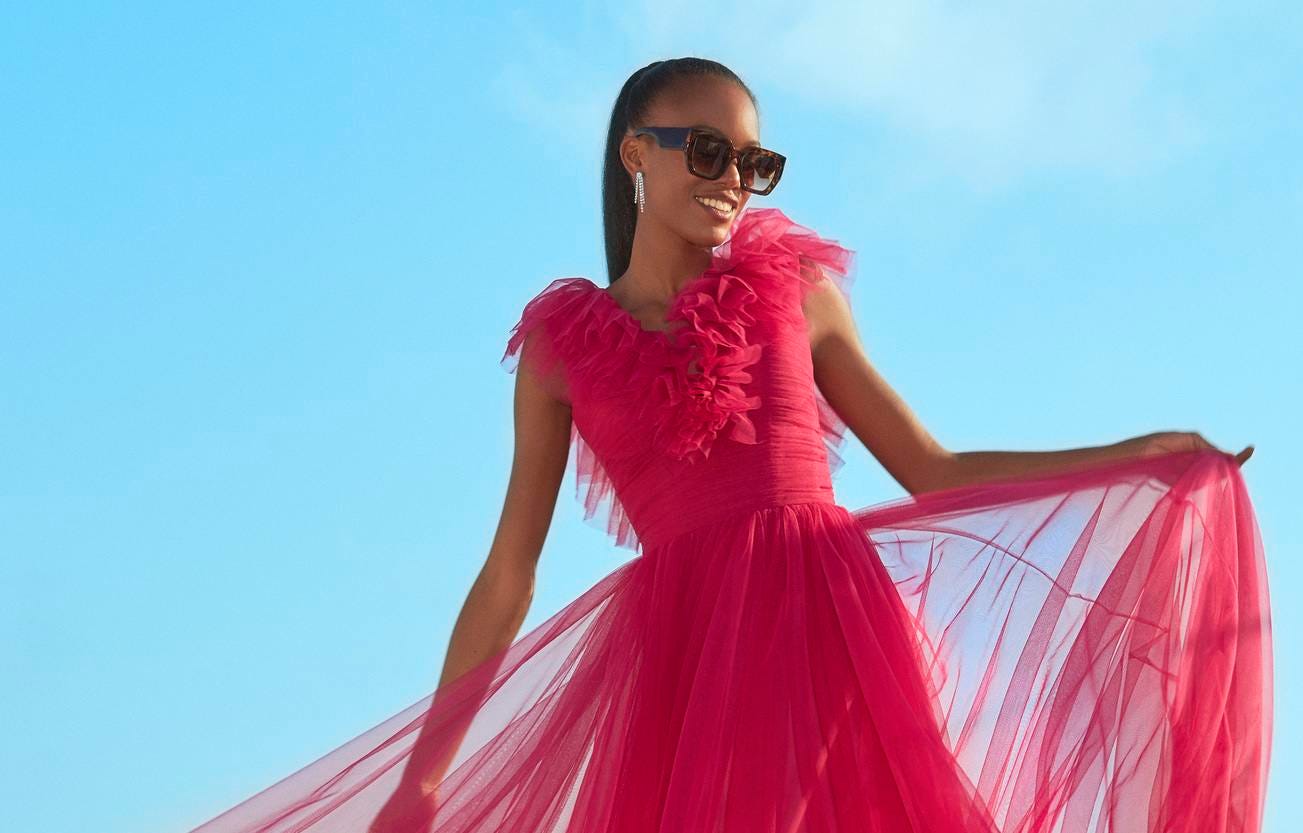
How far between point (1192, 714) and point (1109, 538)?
437 millimetres

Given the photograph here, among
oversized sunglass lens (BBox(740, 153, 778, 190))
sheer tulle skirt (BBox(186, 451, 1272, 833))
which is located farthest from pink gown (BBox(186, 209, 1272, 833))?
oversized sunglass lens (BBox(740, 153, 778, 190))

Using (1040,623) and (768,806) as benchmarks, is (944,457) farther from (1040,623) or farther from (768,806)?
(768,806)

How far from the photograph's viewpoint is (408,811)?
4.05 m

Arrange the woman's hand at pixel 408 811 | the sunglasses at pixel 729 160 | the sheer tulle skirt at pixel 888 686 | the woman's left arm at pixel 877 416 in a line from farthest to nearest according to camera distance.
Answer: the sunglasses at pixel 729 160 → the woman's left arm at pixel 877 416 → the woman's hand at pixel 408 811 → the sheer tulle skirt at pixel 888 686

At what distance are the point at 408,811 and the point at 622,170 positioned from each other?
1.66 meters

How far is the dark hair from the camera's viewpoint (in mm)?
4613

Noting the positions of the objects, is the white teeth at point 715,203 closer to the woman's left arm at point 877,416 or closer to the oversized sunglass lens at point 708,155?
the oversized sunglass lens at point 708,155

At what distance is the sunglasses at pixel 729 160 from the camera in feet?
14.3

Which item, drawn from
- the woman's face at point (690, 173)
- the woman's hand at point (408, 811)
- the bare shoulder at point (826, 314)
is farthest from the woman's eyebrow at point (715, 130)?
the woman's hand at point (408, 811)

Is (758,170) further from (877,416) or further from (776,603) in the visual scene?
(776,603)

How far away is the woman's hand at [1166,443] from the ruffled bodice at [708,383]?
26.8 inches

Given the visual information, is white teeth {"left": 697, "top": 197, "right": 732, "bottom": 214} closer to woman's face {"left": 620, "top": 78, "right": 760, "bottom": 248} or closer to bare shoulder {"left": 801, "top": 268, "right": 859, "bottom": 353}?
woman's face {"left": 620, "top": 78, "right": 760, "bottom": 248}

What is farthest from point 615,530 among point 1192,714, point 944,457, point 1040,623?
point 1192,714

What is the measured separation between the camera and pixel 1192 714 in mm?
3611
